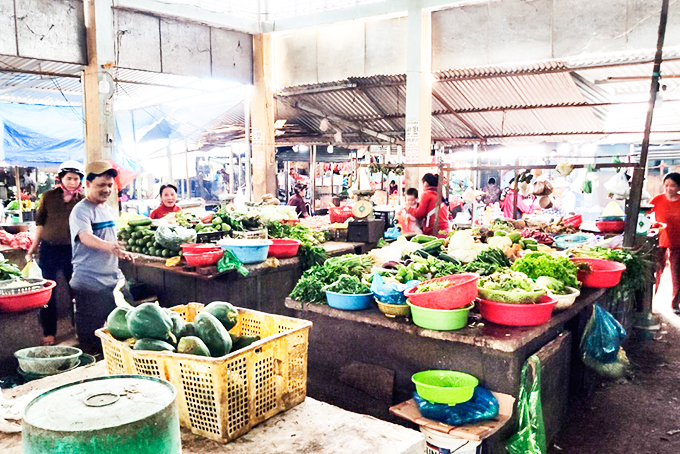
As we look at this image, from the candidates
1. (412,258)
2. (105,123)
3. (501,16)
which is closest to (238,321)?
(412,258)

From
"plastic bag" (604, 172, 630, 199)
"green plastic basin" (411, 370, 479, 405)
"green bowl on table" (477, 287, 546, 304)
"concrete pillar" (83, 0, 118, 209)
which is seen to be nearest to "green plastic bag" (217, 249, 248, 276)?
"green plastic basin" (411, 370, 479, 405)

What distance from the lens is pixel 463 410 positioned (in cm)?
304

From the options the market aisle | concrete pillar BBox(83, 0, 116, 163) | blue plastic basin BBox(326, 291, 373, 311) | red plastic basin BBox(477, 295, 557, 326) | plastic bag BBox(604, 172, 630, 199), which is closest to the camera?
red plastic basin BBox(477, 295, 557, 326)

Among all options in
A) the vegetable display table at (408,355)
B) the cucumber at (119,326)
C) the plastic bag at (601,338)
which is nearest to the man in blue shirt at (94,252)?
the vegetable display table at (408,355)

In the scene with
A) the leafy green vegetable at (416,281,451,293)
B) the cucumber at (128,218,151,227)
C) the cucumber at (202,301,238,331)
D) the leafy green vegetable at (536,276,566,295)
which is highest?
the cucumber at (128,218,151,227)

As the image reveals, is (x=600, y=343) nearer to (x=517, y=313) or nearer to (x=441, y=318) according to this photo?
(x=517, y=313)

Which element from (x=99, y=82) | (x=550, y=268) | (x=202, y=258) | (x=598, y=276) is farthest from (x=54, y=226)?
(x=598, y=276)

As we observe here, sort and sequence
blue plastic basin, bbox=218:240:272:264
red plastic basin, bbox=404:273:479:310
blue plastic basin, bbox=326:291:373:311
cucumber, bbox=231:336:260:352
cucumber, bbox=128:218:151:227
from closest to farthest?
1. cucumber, bbox=231:336:260:352
2. red plastic basin, bbox=404:273:479:310
3. blue plastic basin, bbox=326:291:373:311
4. blue plastic basin, bbox=218:240:272:264
5. cucumber, bbox=128:218:151:227

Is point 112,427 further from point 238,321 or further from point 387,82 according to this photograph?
point 387,82

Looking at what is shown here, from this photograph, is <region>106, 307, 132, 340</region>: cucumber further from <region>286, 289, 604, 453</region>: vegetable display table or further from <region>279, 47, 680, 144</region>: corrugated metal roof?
<region>279, 47, 680, 144</region>: corrugated metal roof

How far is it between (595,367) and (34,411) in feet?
14.6

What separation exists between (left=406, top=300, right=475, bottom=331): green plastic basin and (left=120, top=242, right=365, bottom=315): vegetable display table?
251cm

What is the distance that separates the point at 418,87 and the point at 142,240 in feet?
19.7

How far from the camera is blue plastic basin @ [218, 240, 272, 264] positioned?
214 inches
